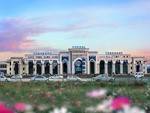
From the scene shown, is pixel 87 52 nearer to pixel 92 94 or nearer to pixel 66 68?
pixel 66 68

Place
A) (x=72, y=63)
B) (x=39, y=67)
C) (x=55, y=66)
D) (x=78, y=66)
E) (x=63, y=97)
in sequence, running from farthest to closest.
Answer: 1. (x=78, y=66)
2. (x=39, y=67)
3. (x=55, y=66)
4. (x=72, y=63)
5. (x=63, y=97)

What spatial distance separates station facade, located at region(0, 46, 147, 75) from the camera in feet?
619

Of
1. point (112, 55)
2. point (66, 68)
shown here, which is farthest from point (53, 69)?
point (112, 55)

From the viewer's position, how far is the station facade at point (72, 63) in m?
189

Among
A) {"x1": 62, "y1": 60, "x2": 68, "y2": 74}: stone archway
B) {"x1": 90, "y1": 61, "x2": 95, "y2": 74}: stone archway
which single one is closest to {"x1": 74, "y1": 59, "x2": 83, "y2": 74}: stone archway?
{"x1": 62, "y1": 60, "x2": 68, "y2": 74}: stone archway

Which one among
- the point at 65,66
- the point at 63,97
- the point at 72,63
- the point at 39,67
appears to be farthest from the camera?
the point at 65,66

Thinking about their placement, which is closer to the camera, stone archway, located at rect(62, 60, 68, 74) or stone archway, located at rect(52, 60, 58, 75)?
stone archway, located at rect(62, 60, 68, 74)

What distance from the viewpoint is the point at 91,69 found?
197 meters

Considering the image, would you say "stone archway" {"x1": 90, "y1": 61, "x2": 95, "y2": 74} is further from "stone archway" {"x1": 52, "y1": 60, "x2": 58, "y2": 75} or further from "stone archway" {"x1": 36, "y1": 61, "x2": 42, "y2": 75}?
"stone archway" {"x1": 36, "y1": 61, "x2": 42, "y2": 75}

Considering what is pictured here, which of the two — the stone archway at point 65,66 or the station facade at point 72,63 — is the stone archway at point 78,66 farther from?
the stone archway at point 65,66

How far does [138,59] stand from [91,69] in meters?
16.9

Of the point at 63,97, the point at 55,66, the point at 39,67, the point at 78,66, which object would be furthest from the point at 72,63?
the point at 63,97

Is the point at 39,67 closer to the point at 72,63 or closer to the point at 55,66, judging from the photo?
the point at 55,66

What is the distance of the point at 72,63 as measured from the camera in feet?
618
